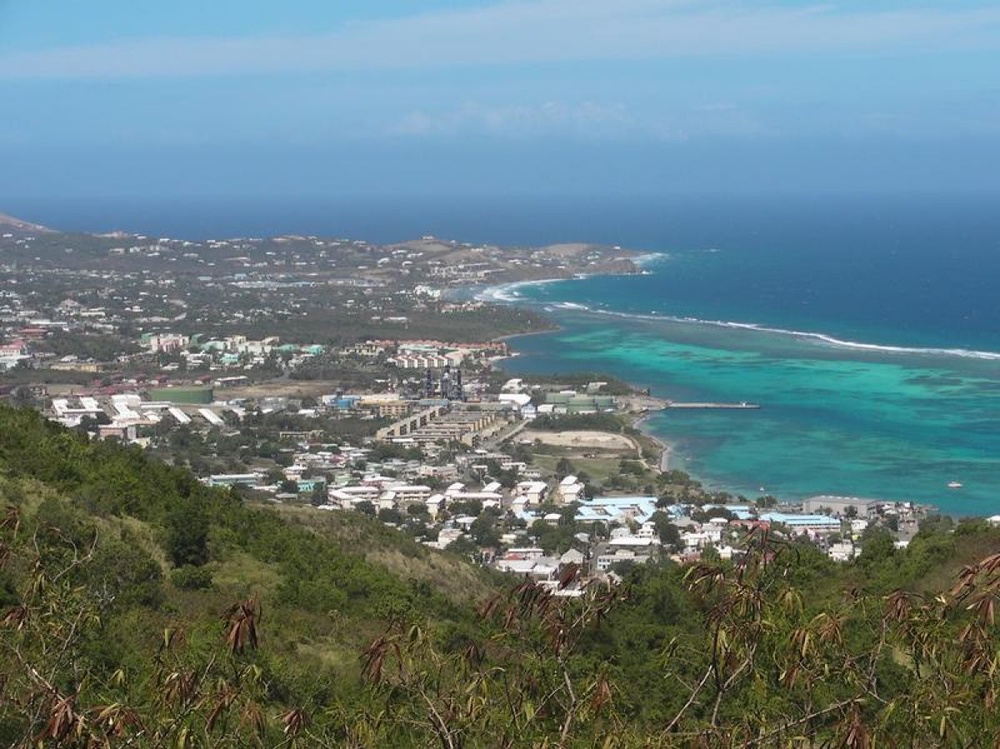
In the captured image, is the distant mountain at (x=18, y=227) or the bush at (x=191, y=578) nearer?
the bush at (x=191, y=578)

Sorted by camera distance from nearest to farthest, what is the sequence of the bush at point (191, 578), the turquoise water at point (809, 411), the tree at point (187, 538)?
the bush at point (191, 578)
the tree at point (187, 538)
the turquoise water at point (809, 411)

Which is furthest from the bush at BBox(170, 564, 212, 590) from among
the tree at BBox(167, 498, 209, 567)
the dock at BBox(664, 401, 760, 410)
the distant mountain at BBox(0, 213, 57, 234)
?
the distant mountain at BBox(0, 213, 57, 234)

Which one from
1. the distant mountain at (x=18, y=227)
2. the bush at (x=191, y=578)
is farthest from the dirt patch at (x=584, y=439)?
the distant mountain at (x=18, y=227)

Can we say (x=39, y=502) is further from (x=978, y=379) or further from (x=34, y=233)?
(x=34, y=233)

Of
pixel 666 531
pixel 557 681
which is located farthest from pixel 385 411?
pixel 557 681

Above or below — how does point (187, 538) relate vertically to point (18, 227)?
below

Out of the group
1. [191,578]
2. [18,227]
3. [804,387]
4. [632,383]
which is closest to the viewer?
[191,578]

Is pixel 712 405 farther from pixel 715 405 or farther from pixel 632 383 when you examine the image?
pixel 632 383

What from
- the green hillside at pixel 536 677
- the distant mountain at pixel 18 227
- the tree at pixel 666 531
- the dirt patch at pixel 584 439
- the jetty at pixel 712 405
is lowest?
the dirt patch at pixel 584 439

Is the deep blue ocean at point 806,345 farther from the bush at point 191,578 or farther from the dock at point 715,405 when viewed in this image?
the bush at point 191,578
